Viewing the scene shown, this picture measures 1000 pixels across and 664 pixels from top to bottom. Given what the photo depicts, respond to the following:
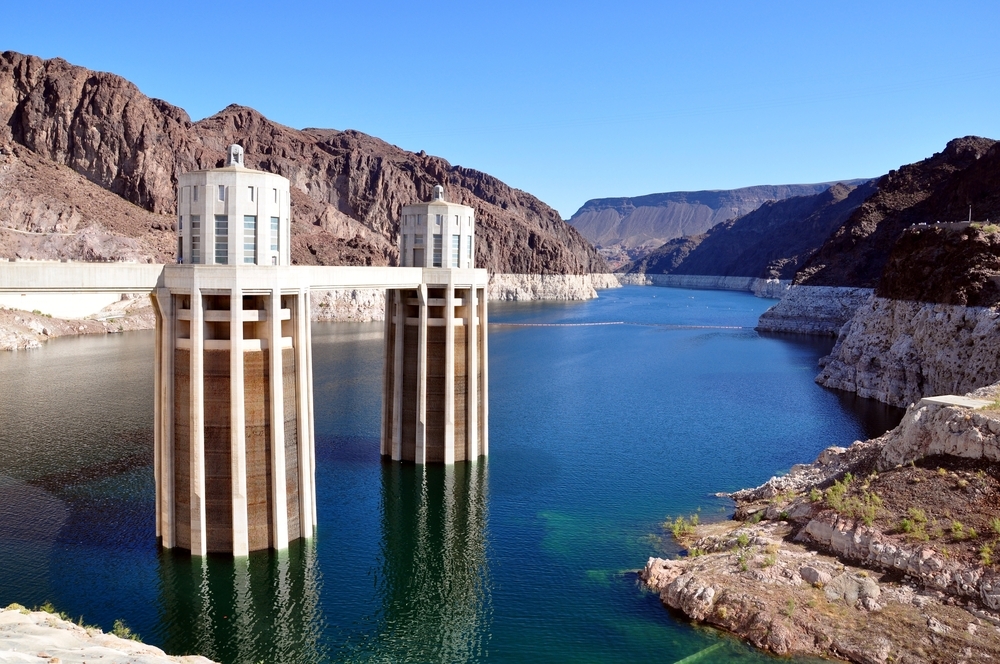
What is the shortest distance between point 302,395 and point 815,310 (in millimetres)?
112999

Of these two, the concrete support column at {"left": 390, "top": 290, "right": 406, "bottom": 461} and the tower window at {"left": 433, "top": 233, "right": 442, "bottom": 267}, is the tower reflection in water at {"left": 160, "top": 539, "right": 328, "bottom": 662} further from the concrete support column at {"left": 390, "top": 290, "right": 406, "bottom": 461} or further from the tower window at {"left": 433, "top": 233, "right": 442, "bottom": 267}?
the tower window at {"left": 433, "top": 233, "right": 442, "bottom": 267}

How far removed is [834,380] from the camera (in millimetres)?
66562

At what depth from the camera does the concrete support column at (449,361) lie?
36625 mm

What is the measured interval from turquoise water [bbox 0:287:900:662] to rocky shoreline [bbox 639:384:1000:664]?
1.29 meters

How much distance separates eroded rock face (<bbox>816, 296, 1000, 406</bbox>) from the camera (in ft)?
150

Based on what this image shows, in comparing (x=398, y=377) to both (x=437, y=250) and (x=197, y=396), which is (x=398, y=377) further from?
(x=197, y=396)

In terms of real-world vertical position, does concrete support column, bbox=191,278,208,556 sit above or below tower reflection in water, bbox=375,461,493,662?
above

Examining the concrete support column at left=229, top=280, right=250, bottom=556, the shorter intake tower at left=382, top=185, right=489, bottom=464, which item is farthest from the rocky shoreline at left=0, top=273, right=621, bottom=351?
the concrete support column at left=229, top=280, right=250, bottom=556

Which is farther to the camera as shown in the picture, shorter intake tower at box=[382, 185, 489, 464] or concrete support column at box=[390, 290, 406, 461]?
concrete support column at box=[390, 290, 406, 461]

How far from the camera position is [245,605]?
2303 cm

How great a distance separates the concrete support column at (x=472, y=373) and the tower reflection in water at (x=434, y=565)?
4.02 feet

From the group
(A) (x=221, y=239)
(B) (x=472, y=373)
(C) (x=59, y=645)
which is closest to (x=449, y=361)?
(B) (x=472, y=373)

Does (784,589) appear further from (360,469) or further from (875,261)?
(875,261)

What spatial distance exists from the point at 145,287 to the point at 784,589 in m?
20.2
